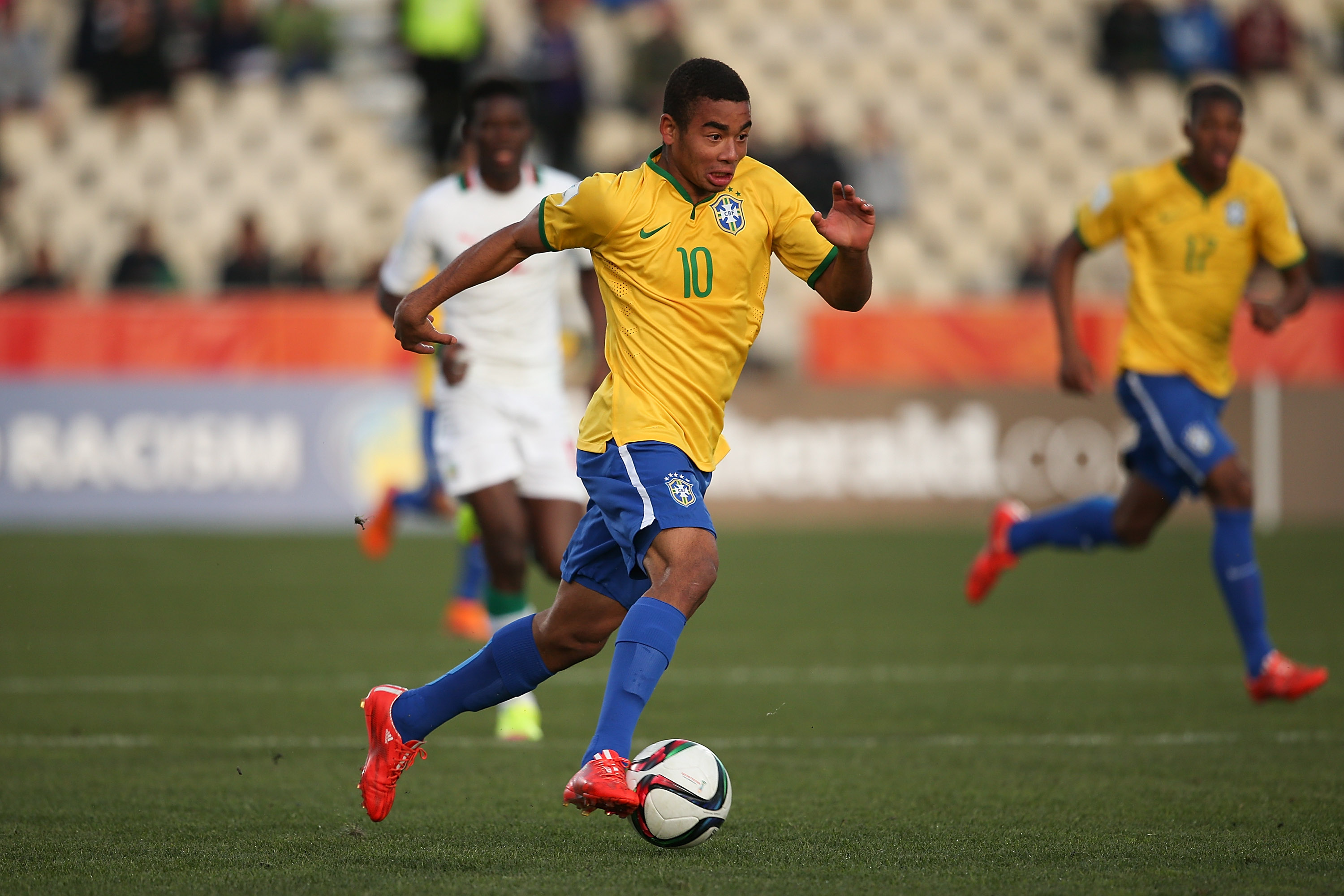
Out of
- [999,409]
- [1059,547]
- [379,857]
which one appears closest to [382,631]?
[1059,547]

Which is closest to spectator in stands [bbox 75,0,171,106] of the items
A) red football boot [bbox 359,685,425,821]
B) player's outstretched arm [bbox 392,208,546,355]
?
player's outstretched arm [bbox 392,208,546,355]

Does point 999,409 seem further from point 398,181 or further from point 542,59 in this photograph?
point 398,181

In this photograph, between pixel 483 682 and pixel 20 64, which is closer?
pixel 483 682

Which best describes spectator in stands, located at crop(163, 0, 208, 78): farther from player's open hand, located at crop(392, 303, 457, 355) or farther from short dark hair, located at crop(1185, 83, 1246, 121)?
player's open hand, located at crop(392, 303, 457, 355)

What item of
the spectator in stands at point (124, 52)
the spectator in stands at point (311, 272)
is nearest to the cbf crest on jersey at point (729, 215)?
the spectator in stands at point (311, 272)

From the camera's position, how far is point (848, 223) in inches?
184

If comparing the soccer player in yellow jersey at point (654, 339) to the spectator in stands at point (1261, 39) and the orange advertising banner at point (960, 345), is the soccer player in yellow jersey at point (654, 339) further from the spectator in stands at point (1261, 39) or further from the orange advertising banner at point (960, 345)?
the spectator in stands at point (1261, 39)

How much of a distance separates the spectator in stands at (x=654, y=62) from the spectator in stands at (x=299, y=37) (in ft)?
11.7

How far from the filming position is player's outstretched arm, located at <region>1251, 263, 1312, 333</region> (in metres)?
7.51

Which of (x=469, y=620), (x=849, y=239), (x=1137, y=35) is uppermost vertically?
(x=1137, y=35)

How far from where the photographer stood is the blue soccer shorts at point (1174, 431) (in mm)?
7402

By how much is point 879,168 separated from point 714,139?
573 inches

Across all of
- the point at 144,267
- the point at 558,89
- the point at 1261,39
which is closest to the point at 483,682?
the point at 144,267

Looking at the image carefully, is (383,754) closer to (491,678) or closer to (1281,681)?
(491,678)
